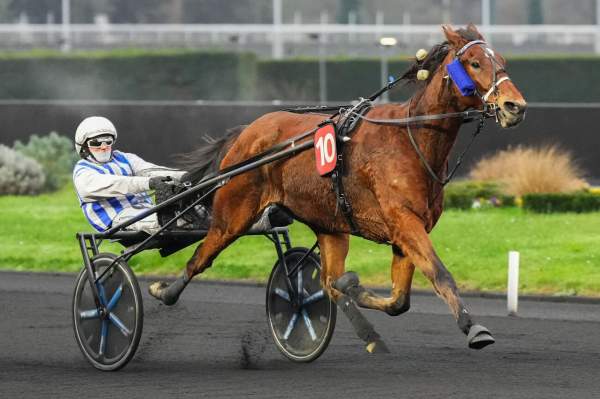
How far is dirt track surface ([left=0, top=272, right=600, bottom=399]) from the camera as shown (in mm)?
7590

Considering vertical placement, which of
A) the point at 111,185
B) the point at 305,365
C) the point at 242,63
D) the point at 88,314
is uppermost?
the point at 111,185

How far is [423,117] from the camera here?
7688 mm

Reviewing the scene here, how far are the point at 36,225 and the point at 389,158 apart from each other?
11.4 metres

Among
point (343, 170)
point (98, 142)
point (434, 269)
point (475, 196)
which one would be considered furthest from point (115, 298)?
point (475, 196)

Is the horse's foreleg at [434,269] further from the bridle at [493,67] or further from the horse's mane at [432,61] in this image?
the horse's mane at [432,61]

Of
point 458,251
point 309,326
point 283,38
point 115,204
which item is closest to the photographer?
point 309,326

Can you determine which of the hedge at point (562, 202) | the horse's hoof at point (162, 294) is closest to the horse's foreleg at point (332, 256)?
the horse's hoof at point (162, 294)

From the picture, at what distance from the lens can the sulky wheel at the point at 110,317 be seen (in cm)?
834

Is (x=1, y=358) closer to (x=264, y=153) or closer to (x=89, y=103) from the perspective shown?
(x=264, y=153)

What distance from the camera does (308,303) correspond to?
8.70 m

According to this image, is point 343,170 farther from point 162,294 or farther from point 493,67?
point 162,294

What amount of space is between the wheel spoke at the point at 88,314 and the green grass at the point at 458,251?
529cm

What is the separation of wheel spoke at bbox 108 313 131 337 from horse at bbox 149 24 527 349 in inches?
14.3

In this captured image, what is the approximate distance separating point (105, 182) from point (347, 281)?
1.70 metres
